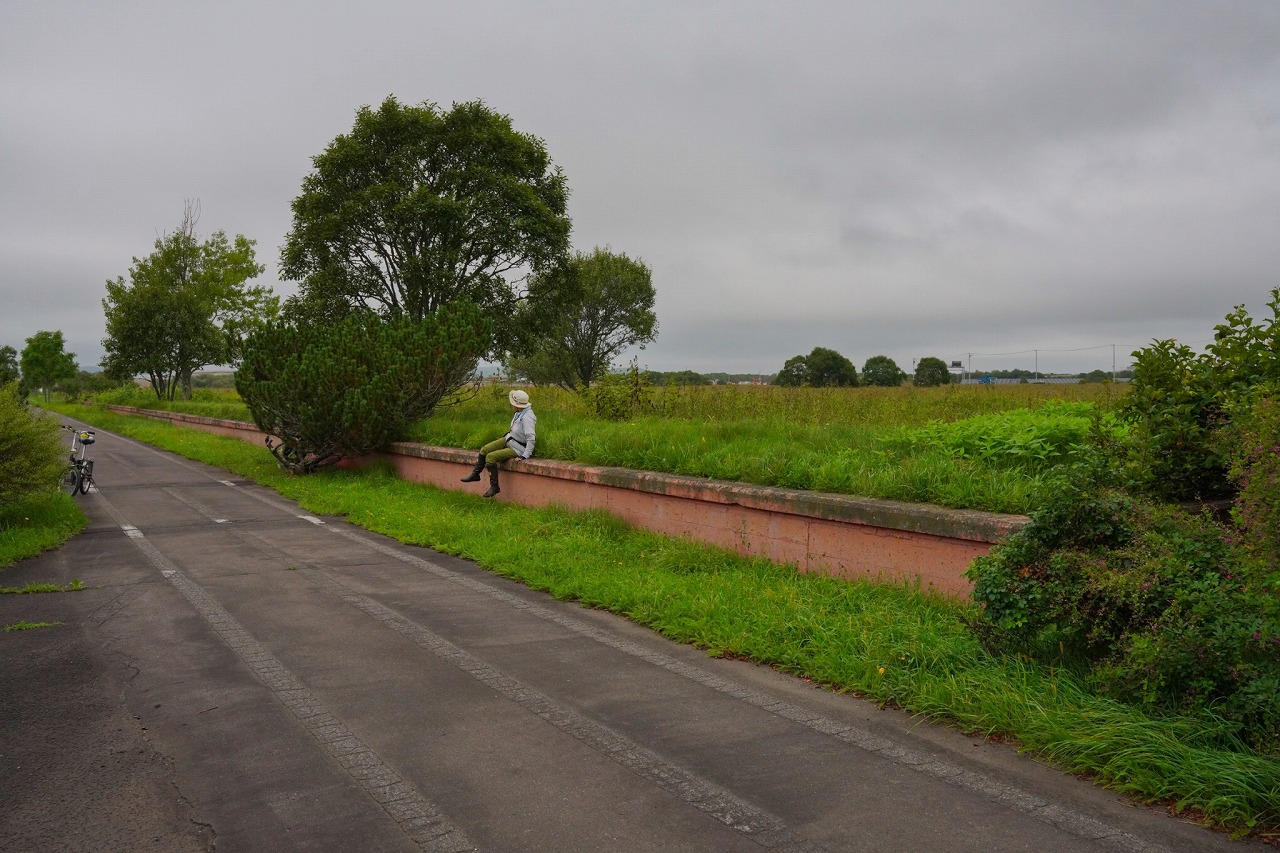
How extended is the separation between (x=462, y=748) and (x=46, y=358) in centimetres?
8277

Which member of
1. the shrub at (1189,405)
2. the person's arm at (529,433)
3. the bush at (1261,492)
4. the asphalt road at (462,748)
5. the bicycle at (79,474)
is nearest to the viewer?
the asphalt road at (462,748)

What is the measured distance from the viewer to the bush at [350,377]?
50.0 feet

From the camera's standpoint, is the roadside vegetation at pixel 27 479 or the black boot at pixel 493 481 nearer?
the roadside vegetation at pixel 27 479

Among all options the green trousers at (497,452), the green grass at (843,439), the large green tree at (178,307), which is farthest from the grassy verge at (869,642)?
the large green tree at (178,307)

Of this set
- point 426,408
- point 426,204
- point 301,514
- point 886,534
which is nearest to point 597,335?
point 426,204

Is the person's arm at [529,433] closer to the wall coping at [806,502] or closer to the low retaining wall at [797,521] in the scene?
the wall coping at [806,502]

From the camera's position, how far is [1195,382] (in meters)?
5.67

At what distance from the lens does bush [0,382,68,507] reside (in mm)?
9977

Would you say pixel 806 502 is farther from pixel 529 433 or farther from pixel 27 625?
pixel 27 625

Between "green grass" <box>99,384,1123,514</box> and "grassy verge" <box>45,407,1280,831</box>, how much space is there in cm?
84

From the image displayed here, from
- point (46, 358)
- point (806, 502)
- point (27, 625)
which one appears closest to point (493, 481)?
point (806, 502)

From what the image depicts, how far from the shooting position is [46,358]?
72.0m

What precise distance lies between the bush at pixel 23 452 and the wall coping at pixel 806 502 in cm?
550

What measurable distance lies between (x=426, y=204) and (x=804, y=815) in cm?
2383
